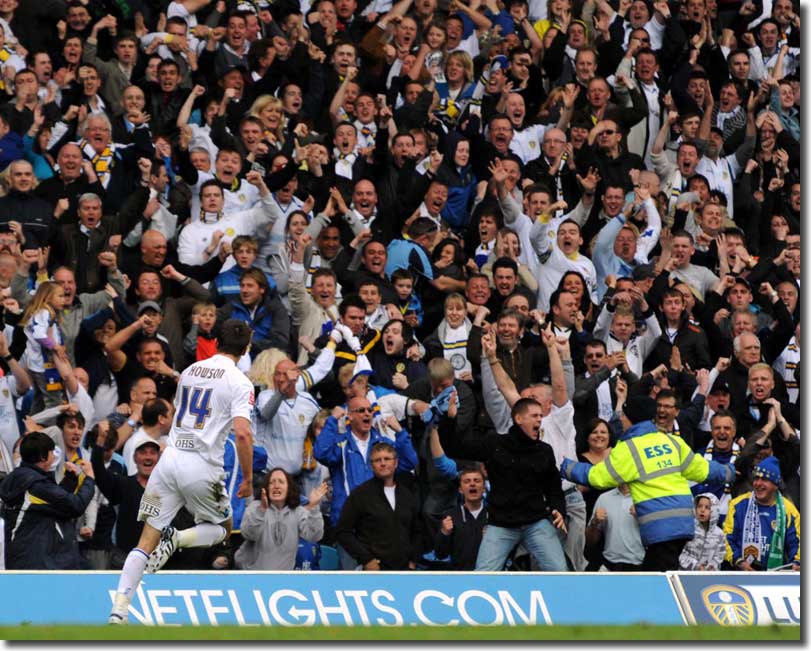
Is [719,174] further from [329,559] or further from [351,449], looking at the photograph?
[329,559]

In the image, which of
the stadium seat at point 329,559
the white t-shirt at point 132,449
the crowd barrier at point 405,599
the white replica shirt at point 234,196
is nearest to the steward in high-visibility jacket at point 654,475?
A: the crowd barrier at point 405,599

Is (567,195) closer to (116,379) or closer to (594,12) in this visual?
(594,12)

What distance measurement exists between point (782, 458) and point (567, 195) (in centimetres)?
402

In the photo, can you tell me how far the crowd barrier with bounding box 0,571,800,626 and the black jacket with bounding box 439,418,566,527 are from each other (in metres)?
0.57

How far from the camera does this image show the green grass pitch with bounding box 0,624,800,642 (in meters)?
10.4

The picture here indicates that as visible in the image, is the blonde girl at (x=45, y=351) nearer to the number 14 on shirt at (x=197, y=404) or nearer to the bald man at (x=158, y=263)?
the bald man at (x=158, y=263)

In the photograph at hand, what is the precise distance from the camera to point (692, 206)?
18359 mm

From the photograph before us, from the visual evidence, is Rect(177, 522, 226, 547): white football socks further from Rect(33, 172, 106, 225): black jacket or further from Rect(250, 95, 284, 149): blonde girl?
Rect(250, 95, 284, 149): blonde girl

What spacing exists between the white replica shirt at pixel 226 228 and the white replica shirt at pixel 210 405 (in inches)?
186

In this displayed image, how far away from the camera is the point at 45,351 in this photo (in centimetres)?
1454

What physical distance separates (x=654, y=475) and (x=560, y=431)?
1853 millimetres

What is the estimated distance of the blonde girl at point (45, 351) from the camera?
14484 mm

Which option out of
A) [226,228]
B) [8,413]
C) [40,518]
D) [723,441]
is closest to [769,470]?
[723,441]

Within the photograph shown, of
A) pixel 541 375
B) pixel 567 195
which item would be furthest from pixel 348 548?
pixel 567 195
